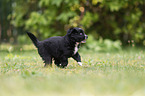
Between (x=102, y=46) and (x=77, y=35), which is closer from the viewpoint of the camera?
(x=77, y=35)

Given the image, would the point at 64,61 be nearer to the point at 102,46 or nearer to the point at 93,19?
the point at 102,46

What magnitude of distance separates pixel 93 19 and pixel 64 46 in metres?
6.13

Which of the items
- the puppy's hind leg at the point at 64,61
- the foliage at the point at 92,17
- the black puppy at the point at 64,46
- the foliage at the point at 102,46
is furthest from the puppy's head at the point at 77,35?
the foliage at the point at 92,17

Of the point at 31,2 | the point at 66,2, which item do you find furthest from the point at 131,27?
the point at 31,2

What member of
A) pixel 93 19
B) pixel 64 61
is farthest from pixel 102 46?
pixel 64 61

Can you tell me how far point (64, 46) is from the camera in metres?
5.07

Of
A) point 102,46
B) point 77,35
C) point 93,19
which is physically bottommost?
point 102,46

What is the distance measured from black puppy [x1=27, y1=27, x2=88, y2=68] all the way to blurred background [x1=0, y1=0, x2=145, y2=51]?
497 cm

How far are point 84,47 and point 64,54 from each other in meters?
5.56

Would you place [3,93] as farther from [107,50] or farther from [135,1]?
[135,1]

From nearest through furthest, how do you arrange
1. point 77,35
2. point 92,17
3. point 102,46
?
1. point 77,35
2. point 102,46
3. point 92,17

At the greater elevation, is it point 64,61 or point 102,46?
point 64,61

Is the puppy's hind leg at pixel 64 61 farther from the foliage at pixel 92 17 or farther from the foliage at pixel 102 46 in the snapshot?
the foliage at pixel 92 17

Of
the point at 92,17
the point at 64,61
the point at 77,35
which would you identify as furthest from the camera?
the point at 92,17
